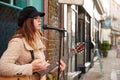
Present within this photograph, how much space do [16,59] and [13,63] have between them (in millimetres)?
58

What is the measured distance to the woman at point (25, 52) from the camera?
278cm

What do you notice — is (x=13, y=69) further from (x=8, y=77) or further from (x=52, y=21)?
(x=52, y=21)

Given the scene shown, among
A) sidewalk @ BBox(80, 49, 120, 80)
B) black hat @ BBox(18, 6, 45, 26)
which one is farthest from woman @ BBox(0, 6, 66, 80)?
sidewalk @ BBox(80, 49, 120, 80)

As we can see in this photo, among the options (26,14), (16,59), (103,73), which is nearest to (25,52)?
(16,59)

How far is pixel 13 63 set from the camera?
9.22 ft

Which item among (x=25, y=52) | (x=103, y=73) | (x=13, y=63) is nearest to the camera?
(x=13, y=63)

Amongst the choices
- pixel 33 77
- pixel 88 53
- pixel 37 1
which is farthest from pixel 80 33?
pixel 33 77

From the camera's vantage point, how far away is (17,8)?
4.70 m

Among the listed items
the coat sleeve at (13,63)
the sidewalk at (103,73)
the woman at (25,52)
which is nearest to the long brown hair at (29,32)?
the woman at (25,52)

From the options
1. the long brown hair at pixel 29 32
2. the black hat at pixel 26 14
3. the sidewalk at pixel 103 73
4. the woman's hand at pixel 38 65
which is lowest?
the sidewalk at pixel 103 73

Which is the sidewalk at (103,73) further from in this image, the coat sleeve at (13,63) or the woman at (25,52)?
the coat sleeve at (13,63)

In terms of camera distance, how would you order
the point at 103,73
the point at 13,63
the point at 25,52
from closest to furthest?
1. the point at 13,63
2. the point at 25,52
3. the point at 103,73

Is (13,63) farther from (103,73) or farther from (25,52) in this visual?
(103,73)

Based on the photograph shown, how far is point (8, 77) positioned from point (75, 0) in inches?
145
